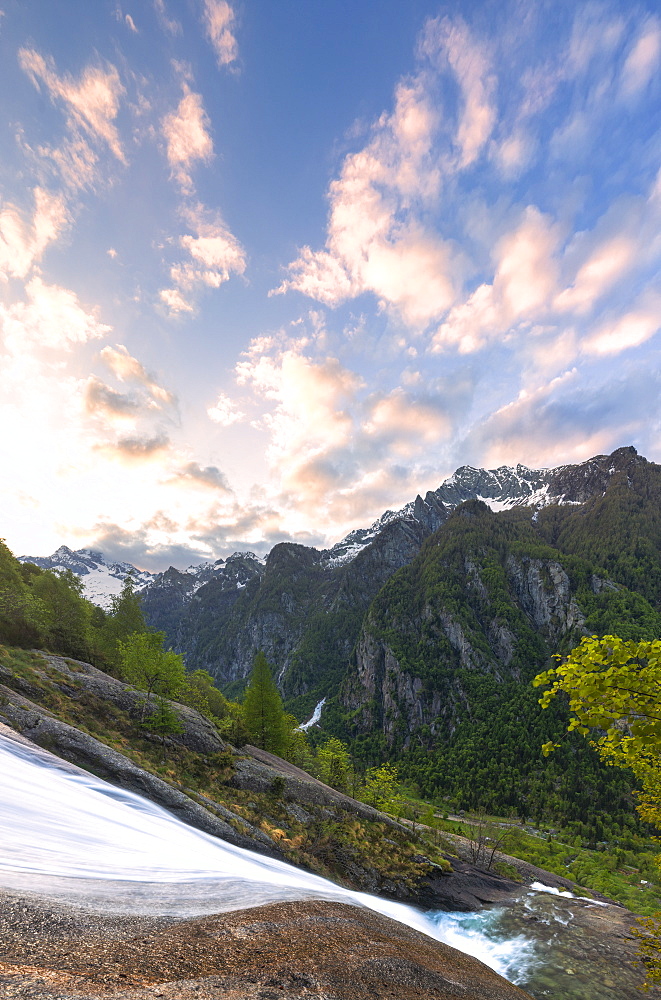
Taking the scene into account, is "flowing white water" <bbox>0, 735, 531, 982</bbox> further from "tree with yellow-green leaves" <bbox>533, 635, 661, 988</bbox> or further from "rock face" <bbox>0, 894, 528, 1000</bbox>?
"tree with yellow-green leaves" <bbox>533, 635, 661, 988</bbox>

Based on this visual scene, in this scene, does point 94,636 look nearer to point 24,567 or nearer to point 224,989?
point 24,567

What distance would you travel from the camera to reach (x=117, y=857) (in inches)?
445

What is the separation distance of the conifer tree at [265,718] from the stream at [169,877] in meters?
25.1

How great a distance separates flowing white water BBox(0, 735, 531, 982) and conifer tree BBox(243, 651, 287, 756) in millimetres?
26471

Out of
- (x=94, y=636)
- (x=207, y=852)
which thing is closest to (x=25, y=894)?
(x=207, y=852)

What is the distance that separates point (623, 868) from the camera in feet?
237

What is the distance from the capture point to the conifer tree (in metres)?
44.7

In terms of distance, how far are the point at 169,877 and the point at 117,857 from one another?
1691mm

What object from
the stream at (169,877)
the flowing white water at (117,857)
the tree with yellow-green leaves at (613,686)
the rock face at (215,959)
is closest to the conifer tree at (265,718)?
the stream at (169,877)

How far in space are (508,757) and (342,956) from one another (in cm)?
17401

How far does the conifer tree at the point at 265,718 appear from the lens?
4466 cm

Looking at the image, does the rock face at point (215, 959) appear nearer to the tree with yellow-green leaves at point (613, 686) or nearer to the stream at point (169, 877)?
the stream at point (169, 877)

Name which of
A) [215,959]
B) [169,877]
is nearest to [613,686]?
[215,959]

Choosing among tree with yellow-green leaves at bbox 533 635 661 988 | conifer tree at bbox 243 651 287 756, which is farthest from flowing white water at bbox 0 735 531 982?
conifer tree at bbox 243 651 287 756
